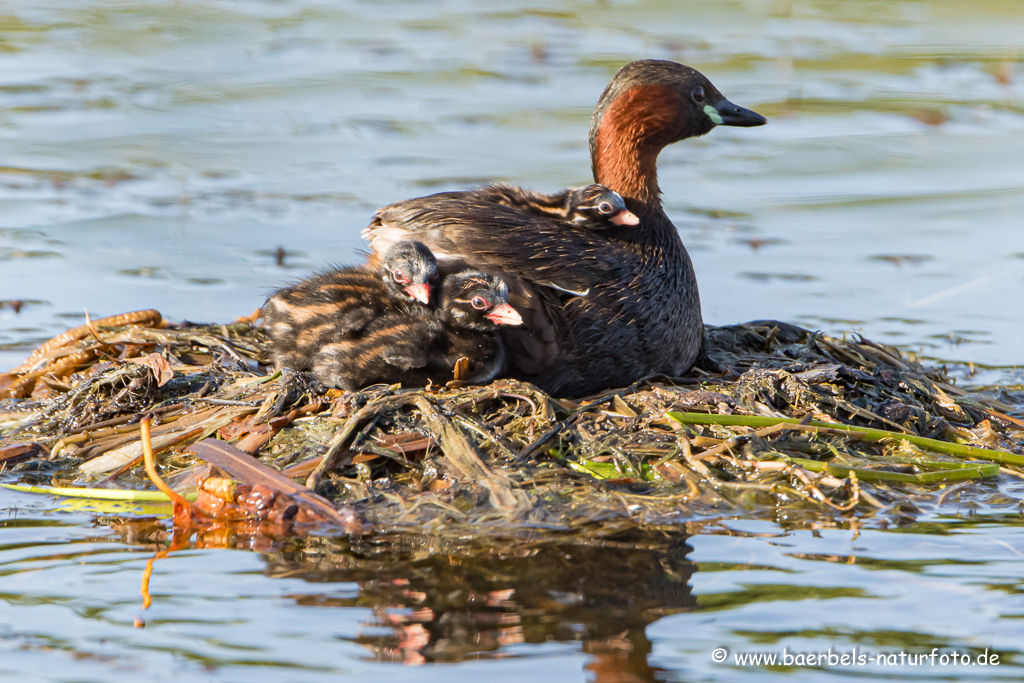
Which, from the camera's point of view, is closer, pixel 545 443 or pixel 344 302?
Answer: pixel 545 443

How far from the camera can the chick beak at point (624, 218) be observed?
614cm

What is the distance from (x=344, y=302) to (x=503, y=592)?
202 centimetres

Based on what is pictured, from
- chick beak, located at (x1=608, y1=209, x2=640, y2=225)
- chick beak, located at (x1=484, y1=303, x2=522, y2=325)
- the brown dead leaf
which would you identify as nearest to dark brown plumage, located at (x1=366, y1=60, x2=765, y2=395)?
chick beak, located at (x1=608, y1=209, x2=640, y2=225)

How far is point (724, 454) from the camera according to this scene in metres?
5.28

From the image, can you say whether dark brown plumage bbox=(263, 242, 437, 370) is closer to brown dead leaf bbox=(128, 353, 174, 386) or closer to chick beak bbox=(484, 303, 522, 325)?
chick beak bbox=(484, 303, 522, 325)

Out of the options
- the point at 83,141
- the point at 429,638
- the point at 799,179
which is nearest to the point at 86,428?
the point at 429,638

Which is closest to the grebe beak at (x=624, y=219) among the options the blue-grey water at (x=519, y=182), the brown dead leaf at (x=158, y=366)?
the blue-grey water at (x=519, y=182)

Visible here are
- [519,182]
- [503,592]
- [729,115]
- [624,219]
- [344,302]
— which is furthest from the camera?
[519,182]

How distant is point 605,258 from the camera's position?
6.09m

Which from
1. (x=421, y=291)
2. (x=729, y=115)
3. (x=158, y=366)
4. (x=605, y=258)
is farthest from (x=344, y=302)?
(x=729, y=115)

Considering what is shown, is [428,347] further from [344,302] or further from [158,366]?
[158,366]

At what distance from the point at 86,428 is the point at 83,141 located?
634 cm

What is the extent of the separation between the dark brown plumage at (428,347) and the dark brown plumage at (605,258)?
195 millimetres

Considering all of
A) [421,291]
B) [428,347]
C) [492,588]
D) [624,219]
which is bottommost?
[492,588]
